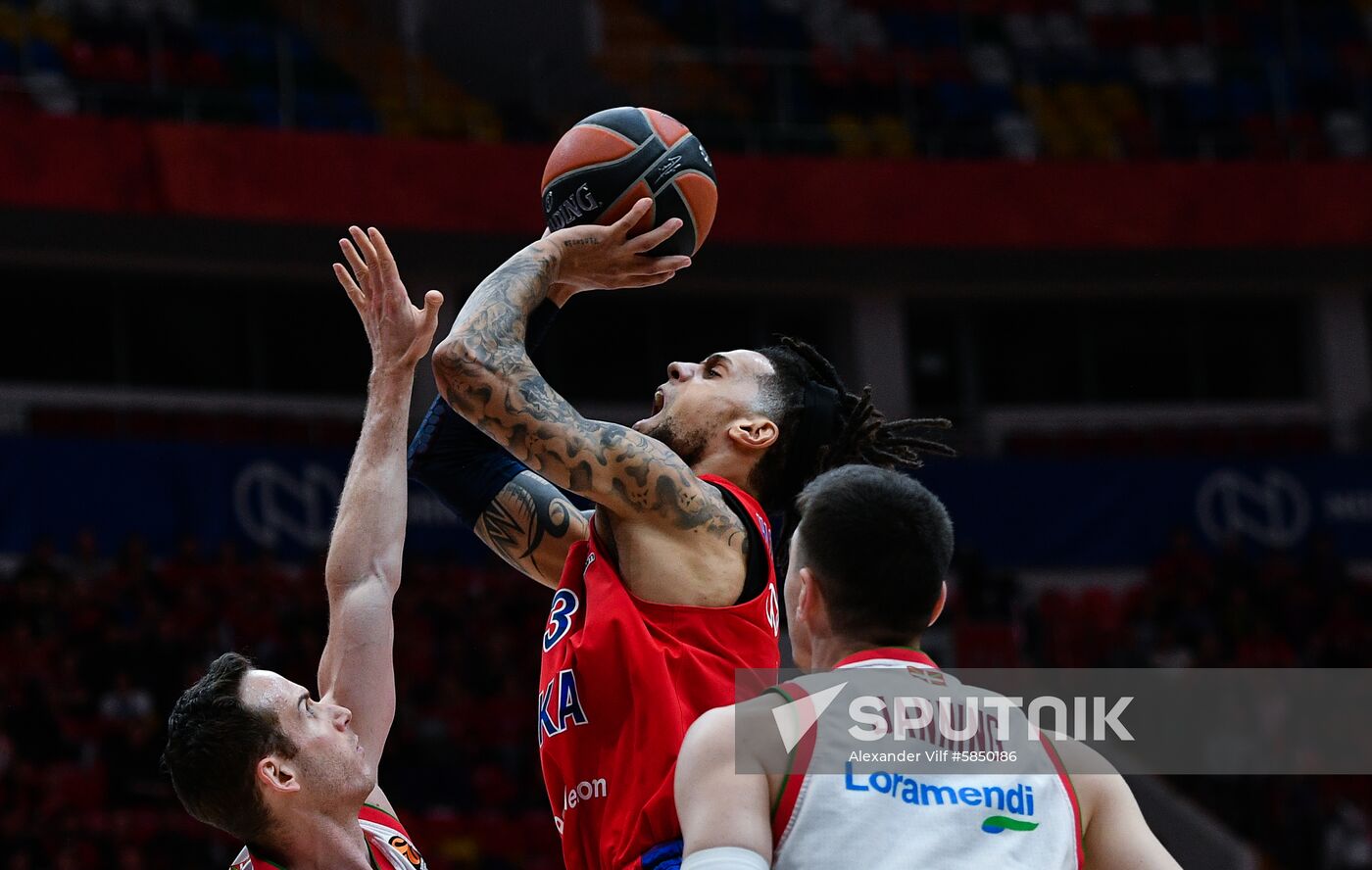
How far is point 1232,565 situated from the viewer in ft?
52.0

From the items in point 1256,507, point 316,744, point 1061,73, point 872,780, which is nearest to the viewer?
point 872,780

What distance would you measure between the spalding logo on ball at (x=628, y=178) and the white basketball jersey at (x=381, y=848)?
144cm

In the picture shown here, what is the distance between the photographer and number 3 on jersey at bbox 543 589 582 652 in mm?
3512

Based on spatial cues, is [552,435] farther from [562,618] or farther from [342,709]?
[342,709]

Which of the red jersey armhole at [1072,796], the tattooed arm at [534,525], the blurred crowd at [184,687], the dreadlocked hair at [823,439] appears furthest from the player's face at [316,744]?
the blurred crowd at [184,687]

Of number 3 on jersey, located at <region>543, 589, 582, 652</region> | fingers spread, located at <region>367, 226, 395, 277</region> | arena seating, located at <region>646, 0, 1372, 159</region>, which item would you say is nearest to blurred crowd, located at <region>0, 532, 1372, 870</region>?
arena seating, located at <region>646, 0, 1372, 159</region>

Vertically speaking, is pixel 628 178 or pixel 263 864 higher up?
pixel 628 178

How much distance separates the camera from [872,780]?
259cm

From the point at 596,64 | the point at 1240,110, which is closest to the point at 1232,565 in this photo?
the point at 1240,110

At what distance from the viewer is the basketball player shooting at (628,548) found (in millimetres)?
3311

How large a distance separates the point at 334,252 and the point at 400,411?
1275 cm

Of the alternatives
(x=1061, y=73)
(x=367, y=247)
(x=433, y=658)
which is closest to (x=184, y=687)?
(x=433, y=658)

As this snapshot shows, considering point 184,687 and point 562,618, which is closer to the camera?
point 562,618

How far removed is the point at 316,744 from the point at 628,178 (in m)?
1.44
